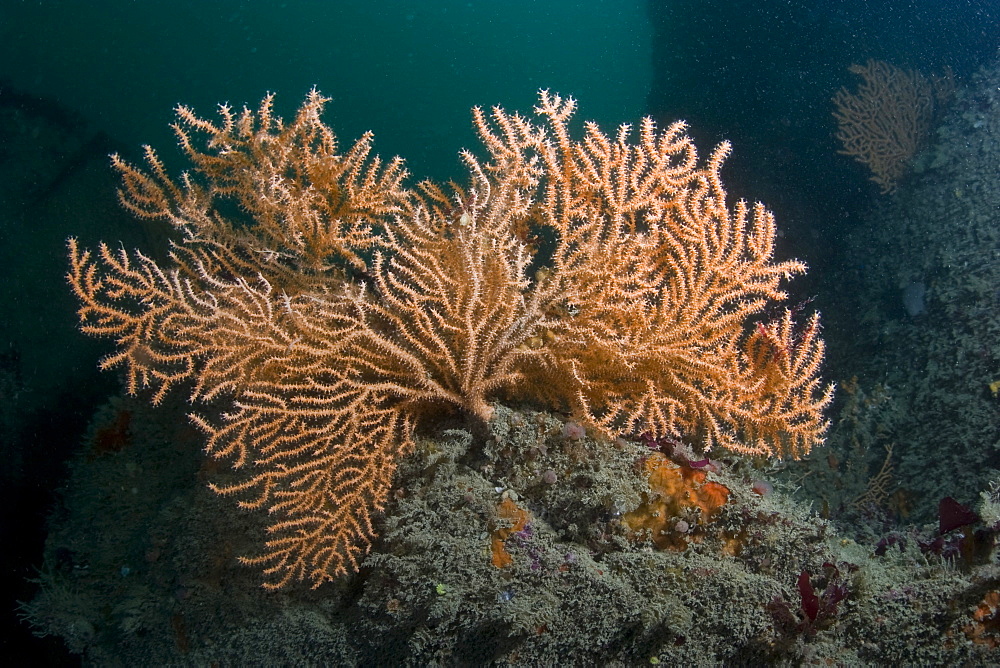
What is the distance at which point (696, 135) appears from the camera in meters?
9.17

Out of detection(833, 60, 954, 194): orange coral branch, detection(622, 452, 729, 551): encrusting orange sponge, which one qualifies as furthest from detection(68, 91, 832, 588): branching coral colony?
detection(833, 60, 954, 194): orange coral branch

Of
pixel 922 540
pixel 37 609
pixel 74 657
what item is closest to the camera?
pixel 922 540

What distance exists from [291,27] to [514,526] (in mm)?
54150

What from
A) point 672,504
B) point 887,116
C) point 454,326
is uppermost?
point 887,116

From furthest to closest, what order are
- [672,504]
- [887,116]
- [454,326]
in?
[887,116] < [454,326] < [672,504]

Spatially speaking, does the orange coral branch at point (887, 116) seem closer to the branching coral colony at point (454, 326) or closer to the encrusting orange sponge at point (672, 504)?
the branching coral colony at point (454, 326)

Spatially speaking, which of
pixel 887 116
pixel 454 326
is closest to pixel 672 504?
pixel 454 326

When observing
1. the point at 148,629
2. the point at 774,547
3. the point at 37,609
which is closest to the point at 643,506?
the point at 774,547

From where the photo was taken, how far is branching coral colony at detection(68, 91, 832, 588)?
2.74 meters

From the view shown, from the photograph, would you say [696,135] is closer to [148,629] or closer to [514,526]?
[514,526]

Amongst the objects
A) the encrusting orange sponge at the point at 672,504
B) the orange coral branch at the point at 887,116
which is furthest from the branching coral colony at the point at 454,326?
the orange coral branch at the point at 887,116

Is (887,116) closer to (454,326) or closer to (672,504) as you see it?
(672,504)

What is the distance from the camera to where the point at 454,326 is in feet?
9.36

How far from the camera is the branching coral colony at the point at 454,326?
8.98 ft
